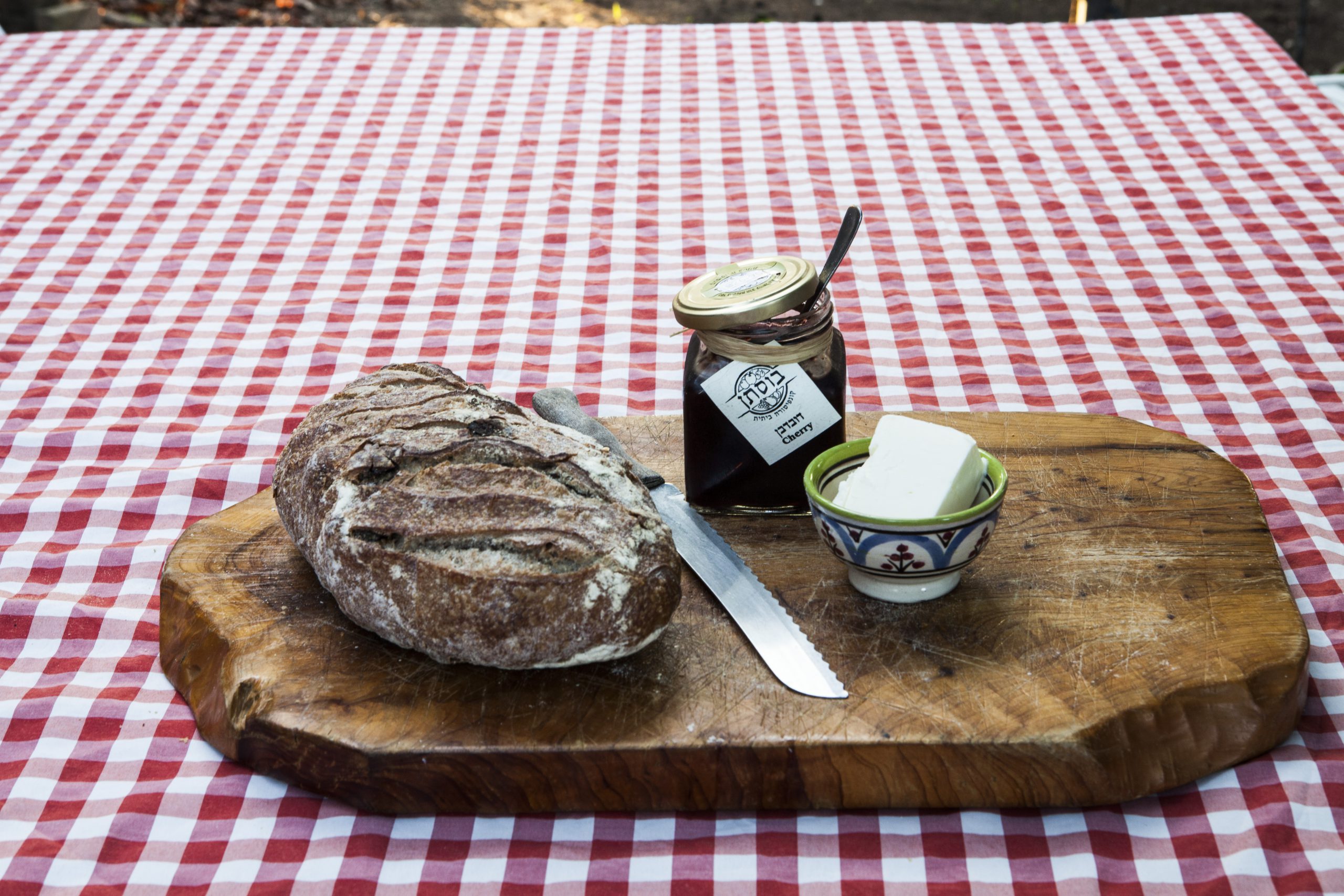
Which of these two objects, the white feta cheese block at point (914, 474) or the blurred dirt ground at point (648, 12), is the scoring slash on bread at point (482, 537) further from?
the blurred dirt ground at point (648, 12)

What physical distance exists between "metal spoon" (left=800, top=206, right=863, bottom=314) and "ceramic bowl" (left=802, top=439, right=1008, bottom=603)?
→ 211mm

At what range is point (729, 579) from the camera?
1.47 m

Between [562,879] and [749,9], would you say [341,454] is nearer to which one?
[562,879]

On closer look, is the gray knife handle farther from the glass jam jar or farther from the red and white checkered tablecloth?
the red and white checkered tablecloth

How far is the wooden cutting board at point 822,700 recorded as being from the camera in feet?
4.07

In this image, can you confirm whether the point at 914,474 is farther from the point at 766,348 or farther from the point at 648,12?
the point at 648,12

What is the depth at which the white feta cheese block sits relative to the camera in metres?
1.34

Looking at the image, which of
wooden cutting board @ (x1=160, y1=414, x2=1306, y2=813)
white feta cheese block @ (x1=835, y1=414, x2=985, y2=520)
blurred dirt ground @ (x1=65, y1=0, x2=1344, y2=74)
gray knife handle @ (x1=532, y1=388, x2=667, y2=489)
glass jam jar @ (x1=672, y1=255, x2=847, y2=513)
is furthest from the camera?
blurred dirt ground @ (x1=65, y1=0, x2=1344, y2=74)

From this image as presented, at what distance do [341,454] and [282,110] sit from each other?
7.15 feet

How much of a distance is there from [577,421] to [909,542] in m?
0.55

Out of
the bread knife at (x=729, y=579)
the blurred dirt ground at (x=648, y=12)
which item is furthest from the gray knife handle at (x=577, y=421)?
the blurred dirt ground at (x=648, y=12)

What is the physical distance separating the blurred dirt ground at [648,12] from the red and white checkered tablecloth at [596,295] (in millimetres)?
3299

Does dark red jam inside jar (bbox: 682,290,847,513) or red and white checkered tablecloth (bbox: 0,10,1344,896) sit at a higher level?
dark red jam inside jar (bbox: 682,290,847,513)

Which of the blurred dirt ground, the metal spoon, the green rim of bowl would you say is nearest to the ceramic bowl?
the green rim of bowl
